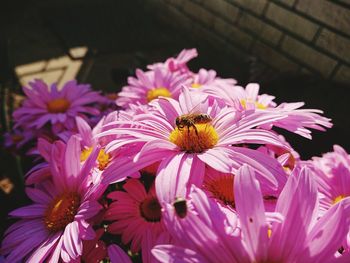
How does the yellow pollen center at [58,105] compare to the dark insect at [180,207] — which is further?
the yellow pollen center at [58,105]

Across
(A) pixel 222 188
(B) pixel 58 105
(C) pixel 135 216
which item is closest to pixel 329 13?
(B) pixel 58 105

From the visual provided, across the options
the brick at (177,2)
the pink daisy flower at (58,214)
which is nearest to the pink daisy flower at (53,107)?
the pink daisy flower at (58,214)

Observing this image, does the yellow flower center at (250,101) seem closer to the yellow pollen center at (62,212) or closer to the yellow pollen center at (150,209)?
the yellow pollen center at (150,209)

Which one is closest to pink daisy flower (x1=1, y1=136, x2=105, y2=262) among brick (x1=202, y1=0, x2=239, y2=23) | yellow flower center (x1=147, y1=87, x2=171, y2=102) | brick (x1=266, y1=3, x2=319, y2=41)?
yellow flower center (x1=147, y1=87, x2=171, y2=102)

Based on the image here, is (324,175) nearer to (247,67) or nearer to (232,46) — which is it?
(247,67)

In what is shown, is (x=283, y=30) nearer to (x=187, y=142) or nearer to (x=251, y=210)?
(x=187, y=142)

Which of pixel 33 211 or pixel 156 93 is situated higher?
pixel 156 93

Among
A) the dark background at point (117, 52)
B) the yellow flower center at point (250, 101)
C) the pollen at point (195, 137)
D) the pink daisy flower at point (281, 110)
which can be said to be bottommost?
the dark background at point (117, 52)
